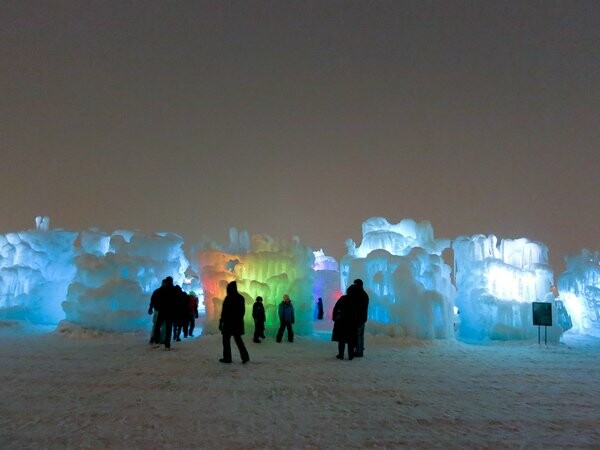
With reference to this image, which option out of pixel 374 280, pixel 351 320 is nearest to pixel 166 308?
pixel 351 320

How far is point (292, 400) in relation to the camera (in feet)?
21.9

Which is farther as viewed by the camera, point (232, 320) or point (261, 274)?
point (261, 274)

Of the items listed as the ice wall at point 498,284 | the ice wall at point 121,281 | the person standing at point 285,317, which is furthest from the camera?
the ice wall at point 121,281

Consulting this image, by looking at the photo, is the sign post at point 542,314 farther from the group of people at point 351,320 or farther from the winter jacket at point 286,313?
the winter jacket at point 286,313

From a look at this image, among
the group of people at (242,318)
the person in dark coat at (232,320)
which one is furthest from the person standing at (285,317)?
the person in dark coat at (232,320)

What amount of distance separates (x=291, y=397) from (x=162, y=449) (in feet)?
8.39

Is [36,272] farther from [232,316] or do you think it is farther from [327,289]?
[232,316]

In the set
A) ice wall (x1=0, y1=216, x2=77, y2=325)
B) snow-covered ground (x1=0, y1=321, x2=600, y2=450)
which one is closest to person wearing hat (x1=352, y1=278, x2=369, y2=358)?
snow-covered ground (x1=0, y1=321, x2=600, y2=450)

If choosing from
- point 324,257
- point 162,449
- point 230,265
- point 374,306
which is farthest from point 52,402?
point 324,257

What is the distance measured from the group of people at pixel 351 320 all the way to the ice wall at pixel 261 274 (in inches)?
214

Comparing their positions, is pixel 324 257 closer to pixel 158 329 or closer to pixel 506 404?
pixel 158 329

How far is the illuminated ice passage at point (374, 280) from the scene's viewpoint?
16.3 m

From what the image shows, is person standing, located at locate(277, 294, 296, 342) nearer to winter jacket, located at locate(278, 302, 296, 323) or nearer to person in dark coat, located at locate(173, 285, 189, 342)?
winter jacket, located at locate(278, 302, 296, 323)

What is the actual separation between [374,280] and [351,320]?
20.5 ft
